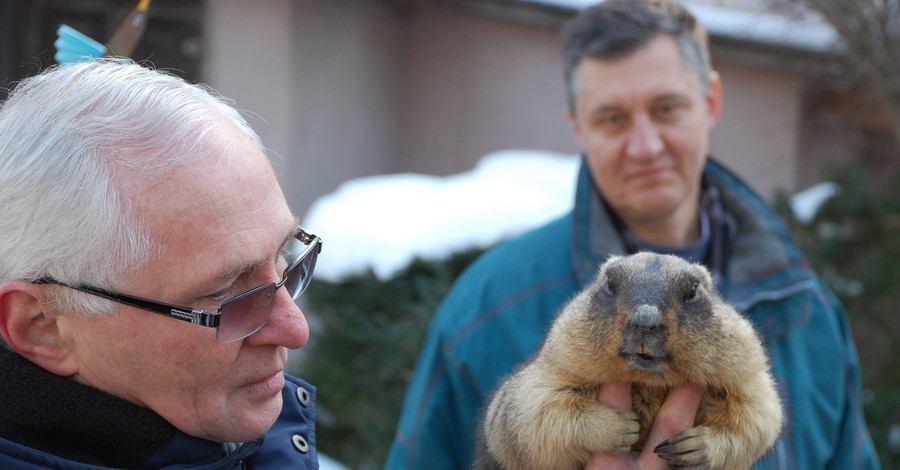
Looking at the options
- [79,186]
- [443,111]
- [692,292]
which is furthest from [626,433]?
[443,111]

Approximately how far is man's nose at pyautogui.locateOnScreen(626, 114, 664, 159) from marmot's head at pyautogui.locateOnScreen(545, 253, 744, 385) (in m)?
0.94

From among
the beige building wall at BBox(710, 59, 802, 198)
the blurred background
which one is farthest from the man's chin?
the beige building wall at BBox(710, 59, 802, 198)

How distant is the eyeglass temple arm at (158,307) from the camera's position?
1896mm

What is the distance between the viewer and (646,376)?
2.24 metres

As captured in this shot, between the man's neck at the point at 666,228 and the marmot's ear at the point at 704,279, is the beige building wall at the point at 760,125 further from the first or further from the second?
the marmot's ear at the point at 704,279

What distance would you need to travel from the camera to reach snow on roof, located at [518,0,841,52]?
673 cm

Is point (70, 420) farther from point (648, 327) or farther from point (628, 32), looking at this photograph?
point (628, 32)

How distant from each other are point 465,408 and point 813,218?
176 inches

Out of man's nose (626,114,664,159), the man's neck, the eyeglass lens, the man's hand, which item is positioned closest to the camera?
the eyeglass lens

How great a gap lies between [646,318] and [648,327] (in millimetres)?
31

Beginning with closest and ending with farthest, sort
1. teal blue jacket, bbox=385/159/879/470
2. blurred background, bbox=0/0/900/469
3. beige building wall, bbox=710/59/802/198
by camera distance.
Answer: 1. teal blue jacket, bbox=385/159/879/470
2. blurred background, bbox=0/0/900/469
3. beige building wall, bbox=710/59/802/198

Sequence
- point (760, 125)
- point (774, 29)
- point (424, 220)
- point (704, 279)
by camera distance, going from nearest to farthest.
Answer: point (704, 279)
point (424, 220)
point (774, 29)
point (760, 125)

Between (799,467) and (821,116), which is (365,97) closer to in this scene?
(821,116)

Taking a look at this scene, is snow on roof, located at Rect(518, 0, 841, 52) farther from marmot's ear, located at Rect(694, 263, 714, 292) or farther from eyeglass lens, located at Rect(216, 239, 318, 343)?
eyeglass lens, located at Rect(216, 239, 318, 343)
